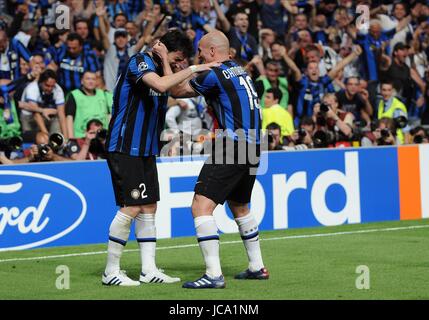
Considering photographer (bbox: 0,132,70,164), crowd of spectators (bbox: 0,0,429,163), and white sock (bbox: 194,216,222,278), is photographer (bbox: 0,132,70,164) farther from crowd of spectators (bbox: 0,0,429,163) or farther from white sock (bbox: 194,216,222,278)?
white sock (bbox: 194,216,222,278)

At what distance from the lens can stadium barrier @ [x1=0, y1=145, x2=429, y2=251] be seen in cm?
1259

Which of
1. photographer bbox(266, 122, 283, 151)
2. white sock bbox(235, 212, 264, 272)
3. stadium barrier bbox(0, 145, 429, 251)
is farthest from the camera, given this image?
photographer bbox(266, 122, 283, 151)

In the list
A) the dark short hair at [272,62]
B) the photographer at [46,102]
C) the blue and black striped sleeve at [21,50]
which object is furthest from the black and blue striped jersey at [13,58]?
the dark short hair at [272,62]

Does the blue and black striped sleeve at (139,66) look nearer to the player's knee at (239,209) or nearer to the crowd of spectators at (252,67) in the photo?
the player's knee at (239,209)

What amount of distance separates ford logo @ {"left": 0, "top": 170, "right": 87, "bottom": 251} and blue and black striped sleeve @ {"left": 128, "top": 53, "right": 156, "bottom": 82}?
3.40 metres

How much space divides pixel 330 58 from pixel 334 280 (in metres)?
9.78

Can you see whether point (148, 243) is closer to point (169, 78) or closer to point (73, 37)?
point (169, 78)

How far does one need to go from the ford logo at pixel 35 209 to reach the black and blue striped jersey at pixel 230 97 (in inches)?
147

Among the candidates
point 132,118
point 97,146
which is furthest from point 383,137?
point 132,118

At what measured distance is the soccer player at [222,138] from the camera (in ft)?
30.9

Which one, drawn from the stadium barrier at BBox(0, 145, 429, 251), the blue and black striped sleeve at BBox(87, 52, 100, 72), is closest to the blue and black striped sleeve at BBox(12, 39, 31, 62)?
the blue and black striped sleeve at BBox(87, 52, 100, 72)

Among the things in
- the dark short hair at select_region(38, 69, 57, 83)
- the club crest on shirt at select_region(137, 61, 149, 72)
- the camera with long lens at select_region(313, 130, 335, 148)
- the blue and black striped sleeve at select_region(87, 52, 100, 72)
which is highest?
the blue and black striped sleeve at select_region(87, 52, 100, 72)
